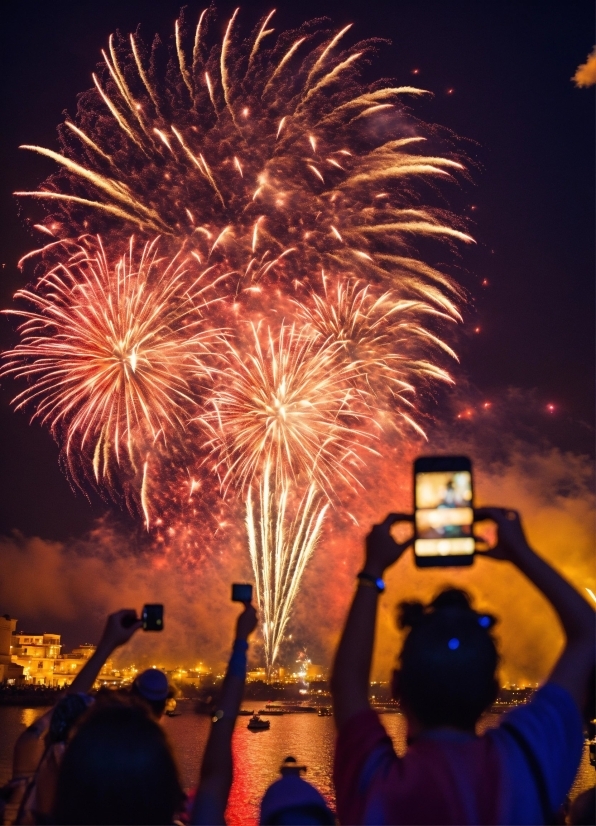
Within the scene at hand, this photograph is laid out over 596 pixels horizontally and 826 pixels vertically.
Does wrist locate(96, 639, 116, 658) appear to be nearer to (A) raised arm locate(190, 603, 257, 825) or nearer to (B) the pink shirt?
(A) raised arm locate(190, 603, 257, 825)

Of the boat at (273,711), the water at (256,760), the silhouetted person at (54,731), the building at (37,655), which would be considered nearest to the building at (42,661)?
the building at (37,655)

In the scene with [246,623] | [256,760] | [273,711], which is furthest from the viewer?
[273,711]

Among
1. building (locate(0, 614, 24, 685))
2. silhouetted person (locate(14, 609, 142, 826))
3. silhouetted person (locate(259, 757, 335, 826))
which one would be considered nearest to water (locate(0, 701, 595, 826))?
building (locate(0, 614, 24, 685))

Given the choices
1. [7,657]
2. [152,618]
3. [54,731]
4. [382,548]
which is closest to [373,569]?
[382,548]

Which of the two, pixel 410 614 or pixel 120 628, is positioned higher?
pixel 410 614

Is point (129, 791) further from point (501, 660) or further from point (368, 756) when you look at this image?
point (501, 660)

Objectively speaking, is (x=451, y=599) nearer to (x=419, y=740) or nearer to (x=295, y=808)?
(x=419, y=740)
